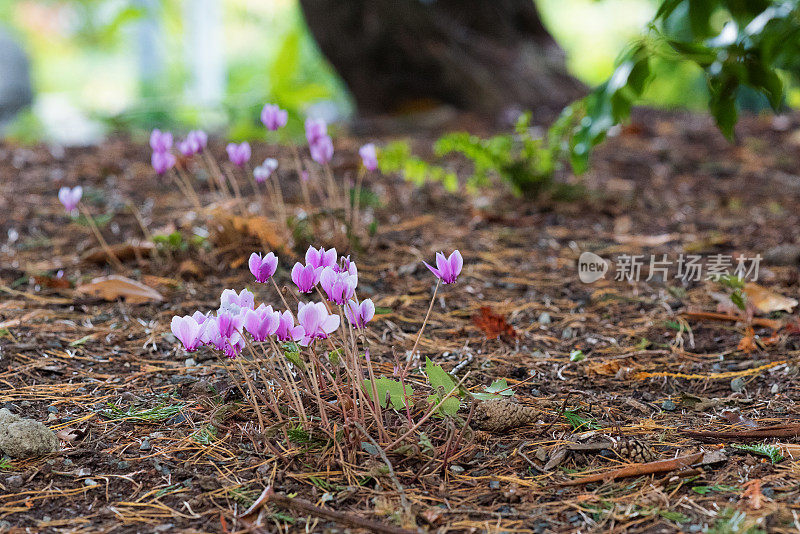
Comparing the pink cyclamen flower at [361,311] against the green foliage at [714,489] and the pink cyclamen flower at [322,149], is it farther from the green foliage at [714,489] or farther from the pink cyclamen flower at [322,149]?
the pink cyclamen flower at [322,149]

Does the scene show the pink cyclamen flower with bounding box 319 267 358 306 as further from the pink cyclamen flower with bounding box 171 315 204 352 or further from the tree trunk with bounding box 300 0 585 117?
the tree trunk with bounding box 300 0 585 117

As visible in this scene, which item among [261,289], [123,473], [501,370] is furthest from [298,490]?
[261,289]

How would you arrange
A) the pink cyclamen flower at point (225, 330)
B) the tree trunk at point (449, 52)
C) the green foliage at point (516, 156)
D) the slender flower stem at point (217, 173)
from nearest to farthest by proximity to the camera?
1. the pink cyclamen flower at point (225, 330)
2. the slender flower stem at point (217, 173)
3. the green foliage at point (516, 156)
4. the tree trunk at point (449, 52)

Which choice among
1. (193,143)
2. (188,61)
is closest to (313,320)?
(193,143)

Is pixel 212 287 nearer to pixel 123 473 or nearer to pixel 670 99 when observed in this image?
pixel 123 473

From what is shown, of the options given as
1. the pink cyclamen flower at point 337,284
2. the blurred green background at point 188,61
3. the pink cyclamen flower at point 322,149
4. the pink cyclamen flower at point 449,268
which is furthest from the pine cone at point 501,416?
the blurred green background at point 188,61

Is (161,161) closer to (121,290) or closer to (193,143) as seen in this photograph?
(193,143)
